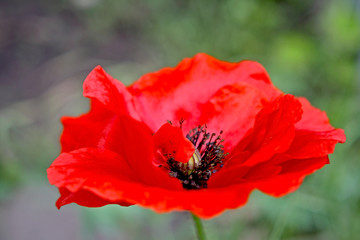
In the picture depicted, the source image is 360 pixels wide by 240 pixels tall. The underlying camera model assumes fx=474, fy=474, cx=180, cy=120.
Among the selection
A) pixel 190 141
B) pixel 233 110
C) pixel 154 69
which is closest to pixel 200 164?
pixel 190 141

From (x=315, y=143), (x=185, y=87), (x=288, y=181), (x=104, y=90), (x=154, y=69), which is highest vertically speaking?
(x=154, y=69)

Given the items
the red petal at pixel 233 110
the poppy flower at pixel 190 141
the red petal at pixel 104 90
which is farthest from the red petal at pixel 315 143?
the red petal at pixel 104 90

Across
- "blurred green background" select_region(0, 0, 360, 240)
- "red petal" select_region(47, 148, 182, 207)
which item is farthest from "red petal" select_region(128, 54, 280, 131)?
"blurred green background" select_region(0, 0, 360, 240)

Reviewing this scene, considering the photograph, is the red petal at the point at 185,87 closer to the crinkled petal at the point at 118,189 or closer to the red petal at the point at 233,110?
the red petal at the point at 233,110

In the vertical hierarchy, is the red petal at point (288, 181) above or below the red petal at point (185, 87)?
below

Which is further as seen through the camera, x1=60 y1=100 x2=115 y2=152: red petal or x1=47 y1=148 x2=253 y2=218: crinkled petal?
x1=60 y1=100 x2=115 y2=152: red petal

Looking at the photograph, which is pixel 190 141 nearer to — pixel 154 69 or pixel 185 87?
pixel 185 87

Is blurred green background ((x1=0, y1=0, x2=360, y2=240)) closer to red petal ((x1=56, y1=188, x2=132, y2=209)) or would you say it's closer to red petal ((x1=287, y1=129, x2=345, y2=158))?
red petal ((x1=287, y1=129, x2=345, y2=158))
